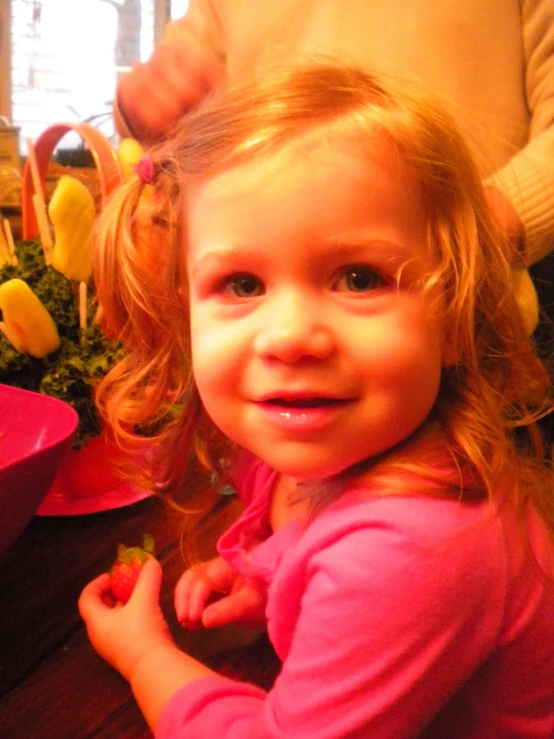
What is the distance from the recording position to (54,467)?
61 centimetres

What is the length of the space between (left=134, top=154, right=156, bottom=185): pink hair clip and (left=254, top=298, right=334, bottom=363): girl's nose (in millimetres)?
215

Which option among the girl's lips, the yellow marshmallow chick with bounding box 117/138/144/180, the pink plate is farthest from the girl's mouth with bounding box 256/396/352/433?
the yellow marshmallow chick with bounding box 117/138/144/180

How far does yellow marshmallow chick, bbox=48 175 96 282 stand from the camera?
0.73 m

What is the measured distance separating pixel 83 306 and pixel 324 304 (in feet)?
1.26

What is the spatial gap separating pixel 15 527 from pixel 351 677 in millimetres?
318

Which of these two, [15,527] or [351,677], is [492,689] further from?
[15,527]

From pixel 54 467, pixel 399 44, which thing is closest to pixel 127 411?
pixel 54 467

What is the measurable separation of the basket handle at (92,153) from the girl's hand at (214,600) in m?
0.41

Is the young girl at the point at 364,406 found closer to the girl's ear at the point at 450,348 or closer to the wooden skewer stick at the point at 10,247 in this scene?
the girl's ear at the point at 450,348

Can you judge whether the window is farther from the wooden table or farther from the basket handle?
the wooden table

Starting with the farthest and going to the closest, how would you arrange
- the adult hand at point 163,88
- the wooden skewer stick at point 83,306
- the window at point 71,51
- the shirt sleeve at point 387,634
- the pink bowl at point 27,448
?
the window at point 71,51 → the adult hand at point 163,88 → the wooden skewer stick at point 83,306 → the pink bowl at point 27,448 → the shirt sleeve at point 387,634

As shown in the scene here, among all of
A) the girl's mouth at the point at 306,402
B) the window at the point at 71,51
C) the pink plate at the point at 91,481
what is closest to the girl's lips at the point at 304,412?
the girl's mouth at the point at 306,402

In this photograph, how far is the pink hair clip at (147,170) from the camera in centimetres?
A: 60

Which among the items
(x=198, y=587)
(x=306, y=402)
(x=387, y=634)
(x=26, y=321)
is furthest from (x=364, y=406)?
(x=26, y=321)
